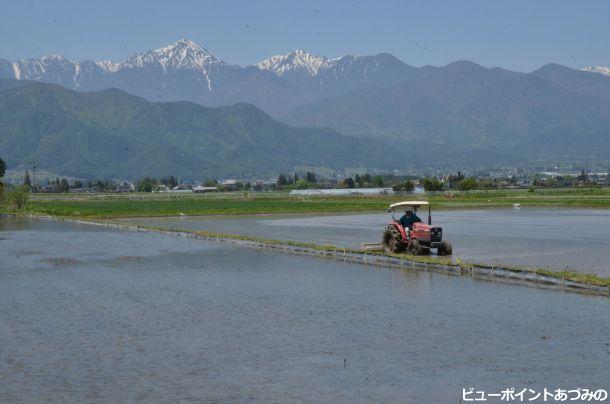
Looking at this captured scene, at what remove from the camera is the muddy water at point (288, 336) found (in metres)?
16.4

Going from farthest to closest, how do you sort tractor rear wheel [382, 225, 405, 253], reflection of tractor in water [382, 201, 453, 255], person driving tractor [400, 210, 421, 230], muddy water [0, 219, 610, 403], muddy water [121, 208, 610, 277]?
tractor rear wheel [382, 225, 405, 253]
person driving tractor [400, 210, 421, 230]
reflection of tractor in water [382, 201, 453, 255]
muddy water [121, 208, 610, 277]
muddy water [0, 219, 610, 403]

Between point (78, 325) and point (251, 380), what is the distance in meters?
7.29

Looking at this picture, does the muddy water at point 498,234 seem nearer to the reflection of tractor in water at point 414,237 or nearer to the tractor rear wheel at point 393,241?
the reflection of tractor in water at point 414,237

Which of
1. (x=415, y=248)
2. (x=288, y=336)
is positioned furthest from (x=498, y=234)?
(x=288, y=336)

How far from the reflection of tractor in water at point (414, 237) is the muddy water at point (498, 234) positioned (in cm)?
126

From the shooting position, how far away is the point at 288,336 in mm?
20750

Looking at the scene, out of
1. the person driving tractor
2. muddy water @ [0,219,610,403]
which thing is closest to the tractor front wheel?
the person driving tractor

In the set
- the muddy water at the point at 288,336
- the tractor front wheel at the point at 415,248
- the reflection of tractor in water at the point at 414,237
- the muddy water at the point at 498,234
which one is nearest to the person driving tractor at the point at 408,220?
the reflection of tractor in water at the point at 414,237

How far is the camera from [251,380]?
55.5 feet

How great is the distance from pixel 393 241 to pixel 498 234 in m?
15.7

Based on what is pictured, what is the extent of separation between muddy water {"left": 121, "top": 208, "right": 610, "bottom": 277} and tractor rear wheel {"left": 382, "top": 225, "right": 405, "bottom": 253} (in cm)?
239

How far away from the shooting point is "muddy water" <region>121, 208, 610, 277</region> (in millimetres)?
36406

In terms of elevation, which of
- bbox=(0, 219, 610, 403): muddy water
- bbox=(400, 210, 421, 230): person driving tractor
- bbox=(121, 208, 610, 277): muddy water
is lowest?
bbox=(0, 219, 610, 403): muddy water

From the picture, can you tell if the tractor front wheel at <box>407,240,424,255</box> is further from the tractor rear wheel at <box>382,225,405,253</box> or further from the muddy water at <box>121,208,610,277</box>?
the muddy water at <box>121,208,610,277</box>
